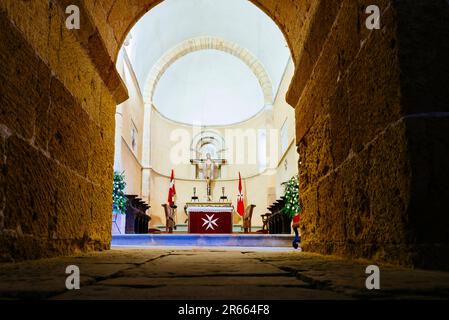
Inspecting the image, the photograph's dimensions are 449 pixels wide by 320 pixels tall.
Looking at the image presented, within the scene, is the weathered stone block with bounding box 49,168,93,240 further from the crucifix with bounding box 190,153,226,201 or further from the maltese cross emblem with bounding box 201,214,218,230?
the crucifix with bounding box 190,153,226,201

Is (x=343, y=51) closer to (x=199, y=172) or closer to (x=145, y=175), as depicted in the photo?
(x=145, y=175)

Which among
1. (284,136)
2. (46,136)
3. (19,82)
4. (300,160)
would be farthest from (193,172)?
(19,82)

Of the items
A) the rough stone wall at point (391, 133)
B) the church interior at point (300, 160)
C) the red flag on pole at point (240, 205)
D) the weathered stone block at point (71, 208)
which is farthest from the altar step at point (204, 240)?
the rough stone wall at point (391, 133)

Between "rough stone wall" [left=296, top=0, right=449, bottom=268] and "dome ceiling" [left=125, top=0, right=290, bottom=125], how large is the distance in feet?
27.8

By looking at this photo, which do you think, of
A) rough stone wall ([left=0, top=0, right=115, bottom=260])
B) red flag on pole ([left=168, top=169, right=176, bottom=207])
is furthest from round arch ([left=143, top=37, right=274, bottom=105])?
rough stone wall ([left=0, top=0, right=115, bottom=260])

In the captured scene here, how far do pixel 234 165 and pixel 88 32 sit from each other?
11.0 metres

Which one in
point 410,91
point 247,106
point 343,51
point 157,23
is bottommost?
point 410,91

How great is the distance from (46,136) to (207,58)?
11636 millimetres

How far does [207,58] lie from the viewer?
44.6 feet

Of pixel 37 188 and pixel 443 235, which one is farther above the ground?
pixel 37 188

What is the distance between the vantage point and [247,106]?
14.0m

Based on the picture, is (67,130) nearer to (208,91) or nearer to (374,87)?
(374,87)

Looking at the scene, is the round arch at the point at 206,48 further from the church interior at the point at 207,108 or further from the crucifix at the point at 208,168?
A: the crucifix at the point at 208,168
